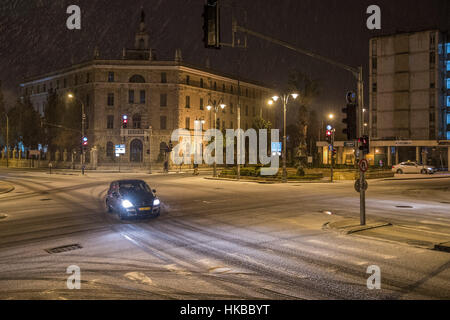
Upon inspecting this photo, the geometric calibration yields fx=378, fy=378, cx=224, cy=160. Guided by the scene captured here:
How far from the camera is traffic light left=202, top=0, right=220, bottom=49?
8531 millimetres

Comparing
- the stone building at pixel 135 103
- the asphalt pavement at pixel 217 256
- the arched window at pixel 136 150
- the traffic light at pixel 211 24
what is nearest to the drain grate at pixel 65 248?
the asphalt pavement at pixel 217 256

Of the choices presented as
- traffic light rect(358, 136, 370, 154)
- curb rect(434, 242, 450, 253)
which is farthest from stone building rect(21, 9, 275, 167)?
curb rect(434, 242, 450, 253)

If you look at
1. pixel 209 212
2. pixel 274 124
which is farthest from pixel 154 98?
pixel 209 212

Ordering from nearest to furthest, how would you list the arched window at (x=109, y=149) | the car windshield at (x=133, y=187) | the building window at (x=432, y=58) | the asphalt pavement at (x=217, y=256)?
the asphalt pavement at (x=217, y=256) < the car windshield at (x=133, y=187) < the building window at (x=432, y=58) < the arched window at (x=109, y=149)

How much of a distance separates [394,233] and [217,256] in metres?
6.01

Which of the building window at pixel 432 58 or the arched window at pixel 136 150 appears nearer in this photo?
the building window at pixel 432 58

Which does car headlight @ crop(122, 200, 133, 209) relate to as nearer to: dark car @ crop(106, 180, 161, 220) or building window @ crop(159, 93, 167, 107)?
dark car @ crop(106, 180, 161, 220)

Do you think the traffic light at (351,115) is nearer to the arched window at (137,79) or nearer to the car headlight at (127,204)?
the car headlight at (127,204)

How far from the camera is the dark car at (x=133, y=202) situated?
14031 millimetres

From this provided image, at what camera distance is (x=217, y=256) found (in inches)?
358

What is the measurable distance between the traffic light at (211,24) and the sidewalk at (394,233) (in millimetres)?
7223

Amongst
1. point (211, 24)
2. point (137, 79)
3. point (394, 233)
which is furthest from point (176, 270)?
point (137, 79)

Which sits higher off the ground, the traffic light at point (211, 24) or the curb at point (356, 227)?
the traffic light at point (211, 24)

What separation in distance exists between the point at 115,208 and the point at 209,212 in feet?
12.8
